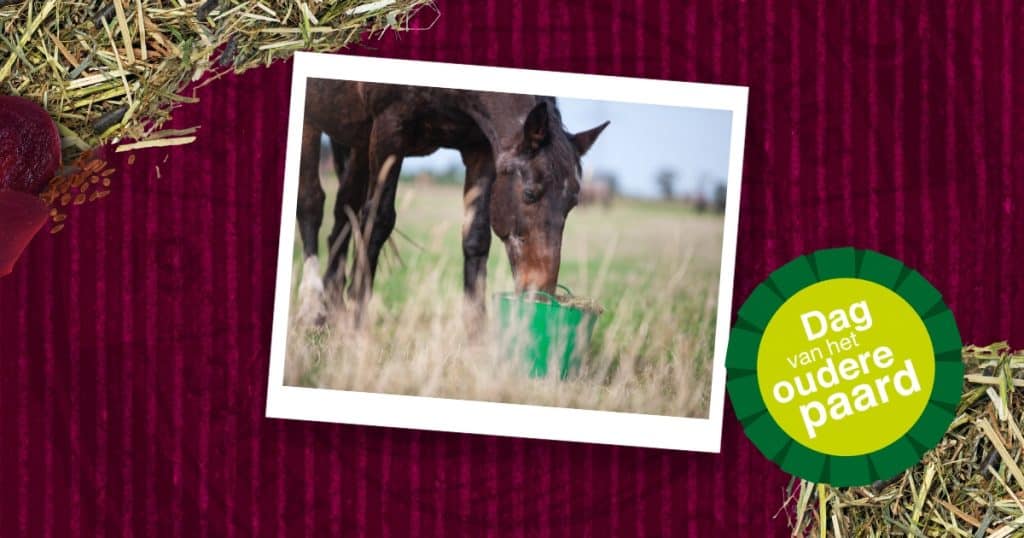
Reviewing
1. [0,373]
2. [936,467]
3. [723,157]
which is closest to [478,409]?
[723,157]

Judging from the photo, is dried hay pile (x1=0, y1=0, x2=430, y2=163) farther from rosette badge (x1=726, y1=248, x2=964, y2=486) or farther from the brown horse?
rosette badge (x1=726, y1=248, x2=964, y2=486)

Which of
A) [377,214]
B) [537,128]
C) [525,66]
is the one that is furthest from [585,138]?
[377,214]

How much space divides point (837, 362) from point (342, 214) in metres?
1.13

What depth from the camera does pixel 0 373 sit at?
2.26 meters

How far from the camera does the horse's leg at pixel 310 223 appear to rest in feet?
7.07

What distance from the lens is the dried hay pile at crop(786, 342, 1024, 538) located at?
1789 mm

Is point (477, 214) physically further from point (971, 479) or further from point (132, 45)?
point (971, 479)

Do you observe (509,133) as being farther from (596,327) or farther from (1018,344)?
(1018,344)

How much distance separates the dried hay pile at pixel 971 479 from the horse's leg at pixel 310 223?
1204 mm

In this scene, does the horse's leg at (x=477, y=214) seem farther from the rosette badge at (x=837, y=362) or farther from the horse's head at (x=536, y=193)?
the rosette badge at (x=837, y=362)

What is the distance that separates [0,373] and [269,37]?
1009 millimetres

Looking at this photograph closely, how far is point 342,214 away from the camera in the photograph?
2180 millimetres

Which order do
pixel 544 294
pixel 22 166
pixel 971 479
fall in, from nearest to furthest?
1. pixel 971 479
2. pixel 22 166
3. pixel 544 294

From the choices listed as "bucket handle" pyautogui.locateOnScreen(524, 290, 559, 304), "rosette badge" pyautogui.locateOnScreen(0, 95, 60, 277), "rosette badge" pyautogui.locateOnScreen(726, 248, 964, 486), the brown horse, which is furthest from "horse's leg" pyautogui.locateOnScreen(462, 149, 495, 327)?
"rosette badge" pyautogui.locateOnScreen(0, 95, 60, 277)
